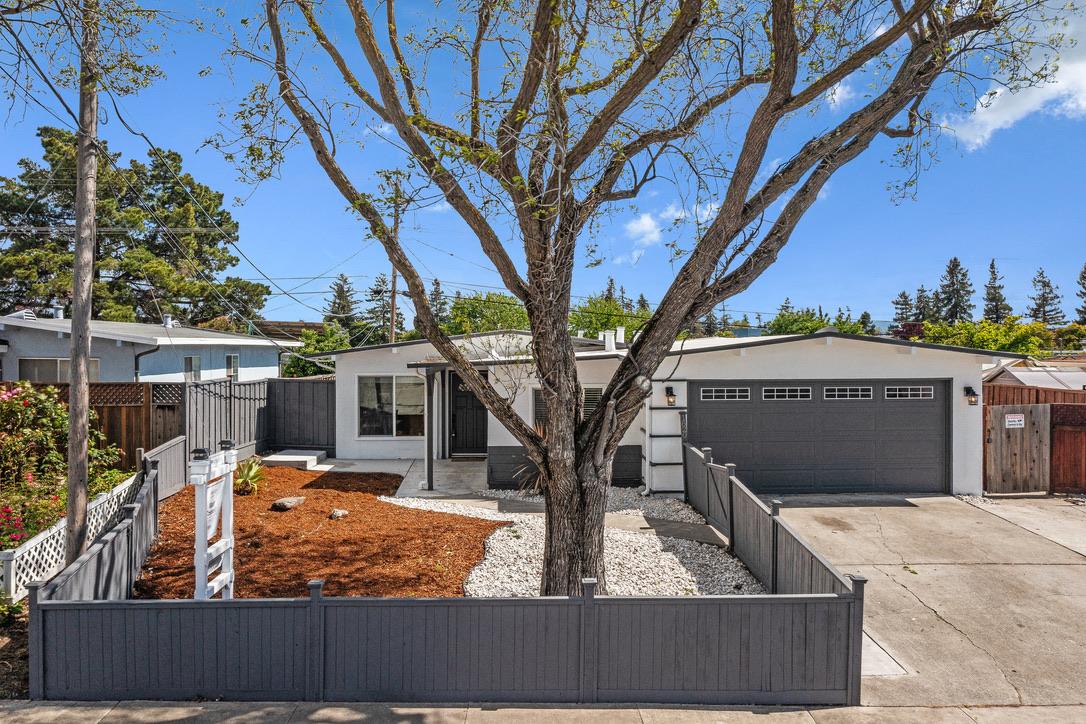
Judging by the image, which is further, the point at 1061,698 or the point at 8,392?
the point at 8,392

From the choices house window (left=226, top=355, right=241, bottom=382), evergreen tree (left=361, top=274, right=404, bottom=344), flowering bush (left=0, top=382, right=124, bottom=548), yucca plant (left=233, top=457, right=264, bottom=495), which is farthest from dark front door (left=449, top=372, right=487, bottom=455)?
evergreen tree (left=361, top=274, right=404, bottom=344)

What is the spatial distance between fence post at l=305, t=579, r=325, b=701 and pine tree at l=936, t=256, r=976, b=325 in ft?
218

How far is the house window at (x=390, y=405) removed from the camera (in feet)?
44.3

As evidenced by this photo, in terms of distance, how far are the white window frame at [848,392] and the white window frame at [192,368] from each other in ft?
48.3

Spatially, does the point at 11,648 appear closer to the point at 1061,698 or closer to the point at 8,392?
the point at 8,392

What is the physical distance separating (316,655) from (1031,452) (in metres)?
12.2

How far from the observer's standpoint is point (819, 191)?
5254mm

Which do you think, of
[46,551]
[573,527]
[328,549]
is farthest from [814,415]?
[46,551]

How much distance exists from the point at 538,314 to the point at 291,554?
13.6 ft

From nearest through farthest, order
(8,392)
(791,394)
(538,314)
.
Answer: (538,314)
(8,392)
(791,394)

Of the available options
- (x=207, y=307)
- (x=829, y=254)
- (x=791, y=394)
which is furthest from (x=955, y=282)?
(x=207, y=307)

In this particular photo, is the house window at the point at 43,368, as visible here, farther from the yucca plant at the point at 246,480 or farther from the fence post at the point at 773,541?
the fence post at the point at 773,541

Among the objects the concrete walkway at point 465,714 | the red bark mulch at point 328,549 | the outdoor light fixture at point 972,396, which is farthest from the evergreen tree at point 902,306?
the concrete walkway at point 465,714

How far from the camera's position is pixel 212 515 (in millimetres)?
5250
